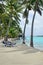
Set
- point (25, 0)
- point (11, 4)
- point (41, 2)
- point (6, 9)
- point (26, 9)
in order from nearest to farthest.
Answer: point (41, 2) < point (25, 0) < point (26, 9) < point (11, 4) < point (6, 9)

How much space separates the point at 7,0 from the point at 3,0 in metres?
0.73

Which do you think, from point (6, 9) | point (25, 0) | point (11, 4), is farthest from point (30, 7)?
point (6, 9)

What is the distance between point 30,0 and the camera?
3122 centimetres

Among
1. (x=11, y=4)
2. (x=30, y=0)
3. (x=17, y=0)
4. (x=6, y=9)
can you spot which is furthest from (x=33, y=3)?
(x=6, y=9)

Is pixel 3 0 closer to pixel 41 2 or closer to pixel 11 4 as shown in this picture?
pixel 11 4

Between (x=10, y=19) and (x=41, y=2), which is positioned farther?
(x=10, y=19)

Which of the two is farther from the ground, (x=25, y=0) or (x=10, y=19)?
(x=25, y=0)


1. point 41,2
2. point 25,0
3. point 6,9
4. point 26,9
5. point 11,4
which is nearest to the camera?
point 41,2

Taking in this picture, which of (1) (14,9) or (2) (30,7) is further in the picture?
(1) (14,9)

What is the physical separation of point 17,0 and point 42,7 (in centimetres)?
530

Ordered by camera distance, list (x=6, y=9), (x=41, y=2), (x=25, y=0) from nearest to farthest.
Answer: (x=41, y=2) → (x=25, y=0) → (x=6, y=9)

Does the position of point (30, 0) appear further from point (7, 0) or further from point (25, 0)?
point (7, 0)

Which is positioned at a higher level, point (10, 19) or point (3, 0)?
point (3, 0)

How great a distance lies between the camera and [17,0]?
34.3 m
